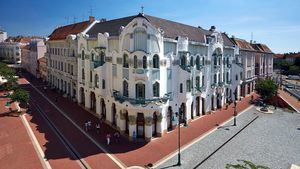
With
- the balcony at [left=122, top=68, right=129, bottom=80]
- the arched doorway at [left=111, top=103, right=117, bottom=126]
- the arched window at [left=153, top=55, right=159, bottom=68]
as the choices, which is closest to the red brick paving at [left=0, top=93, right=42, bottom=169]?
the arched doorway at [left=111, top=103, right=117, bottom=126]

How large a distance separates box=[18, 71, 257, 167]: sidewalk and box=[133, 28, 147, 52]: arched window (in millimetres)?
11630

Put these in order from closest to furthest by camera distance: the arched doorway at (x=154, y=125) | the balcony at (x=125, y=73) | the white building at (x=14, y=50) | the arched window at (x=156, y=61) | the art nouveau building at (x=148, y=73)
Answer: the art nouveau building at (x=148, y=73) → the arched window at (x=156, y=61) → the balcony at (x=125, y=73) → the arched doorway at (x=154, y=125) → the white building at (x=14, y=50)

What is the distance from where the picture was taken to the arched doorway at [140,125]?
98.9ft

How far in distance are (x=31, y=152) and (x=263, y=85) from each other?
44.8 meters

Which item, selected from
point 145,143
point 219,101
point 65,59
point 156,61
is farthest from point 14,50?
point 145,143

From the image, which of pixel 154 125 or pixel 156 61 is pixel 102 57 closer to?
pixel 156 61

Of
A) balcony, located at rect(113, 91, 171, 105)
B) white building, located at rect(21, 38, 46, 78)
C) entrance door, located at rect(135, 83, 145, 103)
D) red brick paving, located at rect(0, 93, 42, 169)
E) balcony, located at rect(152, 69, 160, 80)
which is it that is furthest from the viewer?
white building, located at rect(21, 38, 46, 78)

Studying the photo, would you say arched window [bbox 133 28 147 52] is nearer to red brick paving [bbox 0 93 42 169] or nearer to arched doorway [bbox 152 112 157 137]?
arched doorway [bbox 152 112 157 137]

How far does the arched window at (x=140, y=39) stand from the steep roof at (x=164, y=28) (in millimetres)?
4130

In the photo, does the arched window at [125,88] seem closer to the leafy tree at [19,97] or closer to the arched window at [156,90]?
the arched window at [156,90]

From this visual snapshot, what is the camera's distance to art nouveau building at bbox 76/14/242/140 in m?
29.2

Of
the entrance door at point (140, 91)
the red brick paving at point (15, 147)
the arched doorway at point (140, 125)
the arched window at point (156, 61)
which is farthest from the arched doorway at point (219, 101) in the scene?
the red brick paving at point (15, 147)

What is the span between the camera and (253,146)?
28.4 meters

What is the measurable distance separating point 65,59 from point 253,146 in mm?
40433
